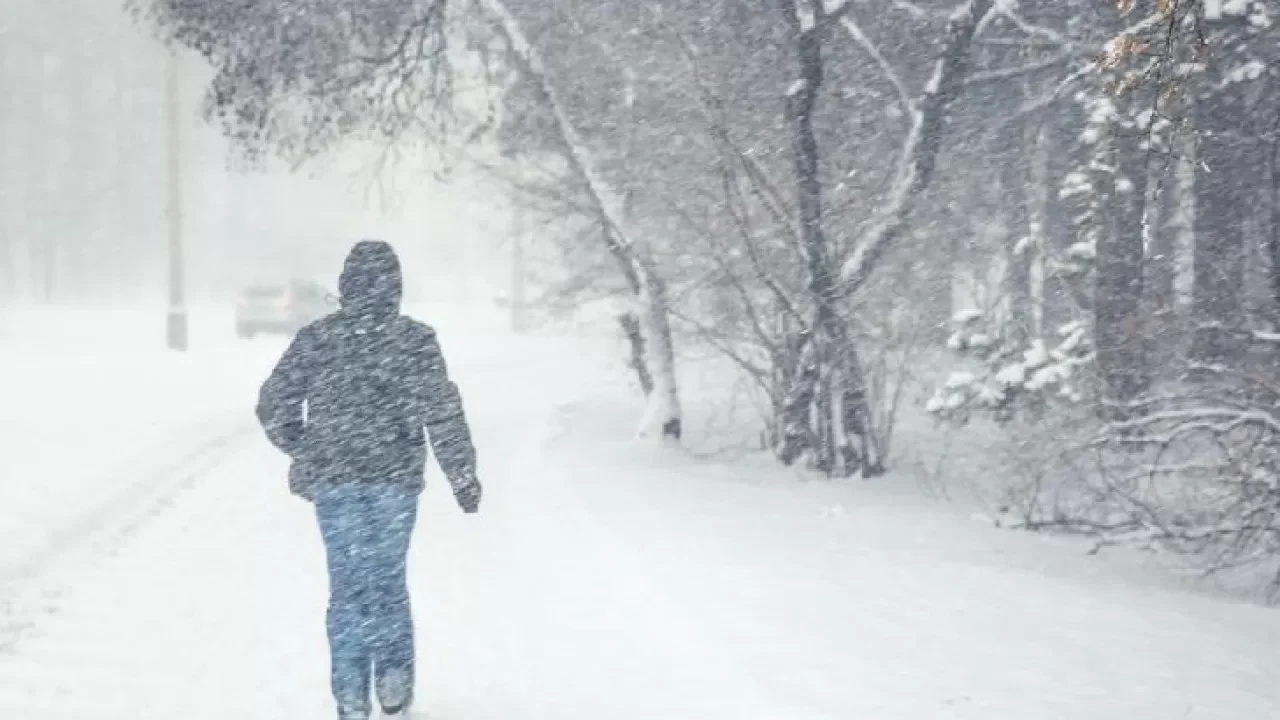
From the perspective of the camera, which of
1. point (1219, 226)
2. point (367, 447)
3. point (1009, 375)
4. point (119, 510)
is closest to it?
point (367, 447)

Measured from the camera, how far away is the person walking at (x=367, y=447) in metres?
4.99

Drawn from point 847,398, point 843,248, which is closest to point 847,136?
point 843,248

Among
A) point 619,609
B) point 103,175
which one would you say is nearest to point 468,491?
point 619,609

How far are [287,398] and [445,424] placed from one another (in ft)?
2.15

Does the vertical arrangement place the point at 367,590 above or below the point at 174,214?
below

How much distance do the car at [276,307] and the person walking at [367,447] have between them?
28.9m

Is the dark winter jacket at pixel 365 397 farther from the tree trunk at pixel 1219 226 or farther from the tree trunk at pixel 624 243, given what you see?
the tree trunk at pixel 624 243

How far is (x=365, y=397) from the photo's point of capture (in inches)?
199

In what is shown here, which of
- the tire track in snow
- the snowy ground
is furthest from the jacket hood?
the tire track in snow

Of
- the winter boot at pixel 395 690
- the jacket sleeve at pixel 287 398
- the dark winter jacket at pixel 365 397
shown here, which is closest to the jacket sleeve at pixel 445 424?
the dark winter jacket at pixel 365 397

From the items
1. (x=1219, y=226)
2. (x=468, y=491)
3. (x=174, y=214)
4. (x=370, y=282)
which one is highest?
(x=174, y=214)

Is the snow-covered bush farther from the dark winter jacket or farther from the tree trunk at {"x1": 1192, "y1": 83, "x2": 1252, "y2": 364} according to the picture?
the dark winter jacket

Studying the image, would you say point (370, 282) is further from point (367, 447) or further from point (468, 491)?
point (468, 491)

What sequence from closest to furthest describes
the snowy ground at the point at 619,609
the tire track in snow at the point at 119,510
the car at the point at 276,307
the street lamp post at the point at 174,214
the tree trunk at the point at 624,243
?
the snowy ground at the point at 619,609, the tire track in snow at the point at 119,510, the tree trunk at the point at 624,243, the street lamp post at the point at 174,214, the car at the point at 276,307
